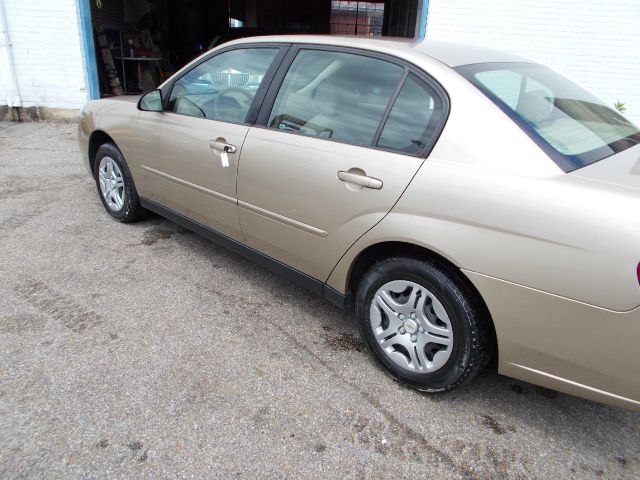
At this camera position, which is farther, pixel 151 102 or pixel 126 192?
pixel 126 192

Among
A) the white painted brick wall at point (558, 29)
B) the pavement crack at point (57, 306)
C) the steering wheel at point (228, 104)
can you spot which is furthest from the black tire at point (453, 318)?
the white painted brick wall at point (558, 29)

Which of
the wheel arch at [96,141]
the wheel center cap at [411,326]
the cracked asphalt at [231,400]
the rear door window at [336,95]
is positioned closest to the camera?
the cracked asphalt at [231,400]

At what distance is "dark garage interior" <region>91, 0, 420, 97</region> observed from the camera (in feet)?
33.1

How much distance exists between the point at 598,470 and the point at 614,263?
0.93 metres

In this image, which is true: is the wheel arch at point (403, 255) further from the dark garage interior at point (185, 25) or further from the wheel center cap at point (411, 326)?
the dark garage interior at point (185, 25)

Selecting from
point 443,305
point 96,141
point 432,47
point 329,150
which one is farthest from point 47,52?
point 443,305

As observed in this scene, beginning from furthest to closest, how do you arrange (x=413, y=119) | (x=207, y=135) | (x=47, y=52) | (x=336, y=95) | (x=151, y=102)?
1. (x=47, y=52)
2. (x=151, y=102)
3. (x=207, y=135)
4. (x=336, y=95)
5. (x=413, y=119)

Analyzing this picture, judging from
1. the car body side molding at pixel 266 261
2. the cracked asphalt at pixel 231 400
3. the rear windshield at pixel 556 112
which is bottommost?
the cracked asphalt at pixel 231 400

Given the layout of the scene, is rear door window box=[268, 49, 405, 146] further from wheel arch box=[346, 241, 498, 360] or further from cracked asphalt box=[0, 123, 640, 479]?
cracked asphalt box=[0, 123, 640, 479]

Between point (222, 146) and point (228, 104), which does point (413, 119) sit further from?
point (228, 104)

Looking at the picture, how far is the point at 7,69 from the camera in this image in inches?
310

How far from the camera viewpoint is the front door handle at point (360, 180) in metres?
2.30

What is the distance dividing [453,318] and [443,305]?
70mm

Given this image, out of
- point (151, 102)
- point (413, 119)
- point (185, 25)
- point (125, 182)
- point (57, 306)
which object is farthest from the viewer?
point (185, 25)
